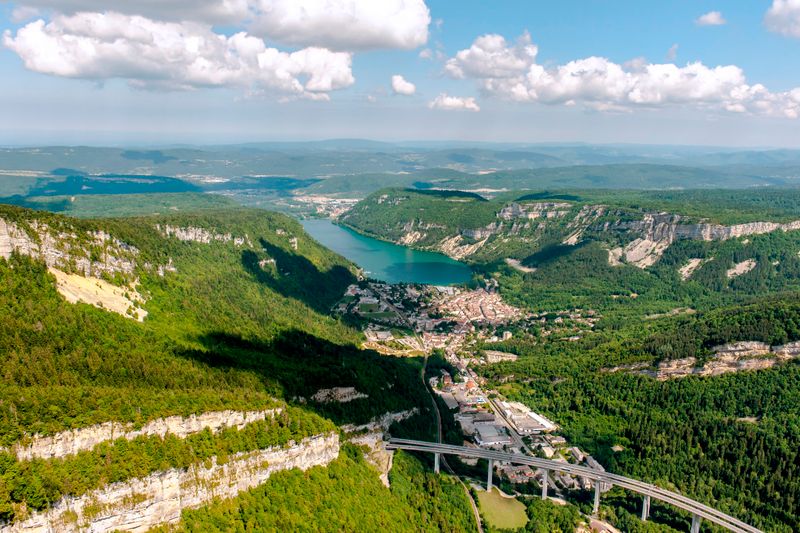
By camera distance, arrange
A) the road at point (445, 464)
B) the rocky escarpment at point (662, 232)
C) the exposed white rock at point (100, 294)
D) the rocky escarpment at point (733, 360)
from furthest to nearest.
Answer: the rocky escarpment at point (662, 232), the rocky escarpment at point (733, 360), the exposed white rock at point (100, 294), the road at point (445, 464)

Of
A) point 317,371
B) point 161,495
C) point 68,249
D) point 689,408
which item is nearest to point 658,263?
point 689,408

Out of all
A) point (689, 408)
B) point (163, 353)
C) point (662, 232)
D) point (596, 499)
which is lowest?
point (596, 499)

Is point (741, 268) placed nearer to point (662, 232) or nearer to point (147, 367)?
point (662, 232)

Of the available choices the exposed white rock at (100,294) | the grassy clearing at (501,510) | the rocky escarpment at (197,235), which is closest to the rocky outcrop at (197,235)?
the rocky escarpment at (197,235)

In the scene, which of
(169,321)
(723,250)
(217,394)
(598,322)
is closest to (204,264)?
(169,321)

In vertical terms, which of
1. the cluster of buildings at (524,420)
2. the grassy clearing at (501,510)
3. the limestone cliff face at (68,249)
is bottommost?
the grassy clearing at (501,510)

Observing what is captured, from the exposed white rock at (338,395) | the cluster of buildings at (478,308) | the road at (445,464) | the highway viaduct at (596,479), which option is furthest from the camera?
the cluster of buildings at (478,308)

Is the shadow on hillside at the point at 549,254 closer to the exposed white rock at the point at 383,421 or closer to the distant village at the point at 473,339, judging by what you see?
the distant village at the point at 473,339
